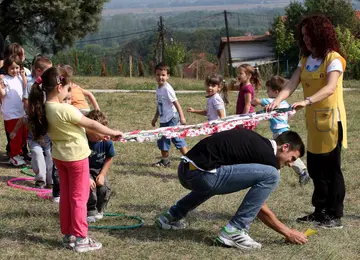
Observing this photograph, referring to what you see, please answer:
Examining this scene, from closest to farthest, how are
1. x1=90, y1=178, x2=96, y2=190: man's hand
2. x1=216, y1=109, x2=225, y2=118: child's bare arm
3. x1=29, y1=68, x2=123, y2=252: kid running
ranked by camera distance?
x1=29, y1=68, x2=123, y2=252: kid running, x1=90, y1=178, x2=96, y2=190: man's hand, x1=216, y1=109, x2=225, y2=118: child's bare arm

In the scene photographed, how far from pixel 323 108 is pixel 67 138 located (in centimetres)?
242

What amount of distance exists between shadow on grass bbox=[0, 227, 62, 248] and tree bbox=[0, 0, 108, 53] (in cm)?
2550

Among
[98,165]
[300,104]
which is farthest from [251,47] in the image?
[300,104]

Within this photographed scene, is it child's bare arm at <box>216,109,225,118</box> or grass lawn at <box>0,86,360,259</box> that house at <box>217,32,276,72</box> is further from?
grass lawn at <box>0,86,360,259</box>

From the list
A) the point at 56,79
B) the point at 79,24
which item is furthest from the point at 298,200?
the point at 79,24

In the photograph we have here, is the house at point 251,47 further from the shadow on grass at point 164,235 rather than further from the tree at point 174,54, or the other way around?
the shadow on grass at point 164,235

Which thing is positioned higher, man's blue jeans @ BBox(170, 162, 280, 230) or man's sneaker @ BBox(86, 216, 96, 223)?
man's blue jeans @ BBox(170, 162, 280, 230)

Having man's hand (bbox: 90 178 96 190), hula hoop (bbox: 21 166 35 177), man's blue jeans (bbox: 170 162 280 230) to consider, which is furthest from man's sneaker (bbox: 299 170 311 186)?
hula hoop (bbox: 21 166 35 177)

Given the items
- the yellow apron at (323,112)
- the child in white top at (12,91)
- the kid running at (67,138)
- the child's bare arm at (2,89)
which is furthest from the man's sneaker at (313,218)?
the child's bare arm at (2,89)

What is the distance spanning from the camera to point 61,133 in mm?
4953

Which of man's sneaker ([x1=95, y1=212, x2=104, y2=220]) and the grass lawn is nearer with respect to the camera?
the grass lawn

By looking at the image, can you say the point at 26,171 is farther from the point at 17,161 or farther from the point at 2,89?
the point at 2,89

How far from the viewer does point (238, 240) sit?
5.16m

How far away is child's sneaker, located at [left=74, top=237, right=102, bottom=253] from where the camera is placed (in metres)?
5.07
